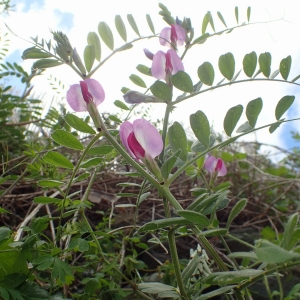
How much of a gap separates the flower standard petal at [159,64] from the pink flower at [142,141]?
127 mm

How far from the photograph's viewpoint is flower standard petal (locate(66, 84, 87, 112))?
528 mm

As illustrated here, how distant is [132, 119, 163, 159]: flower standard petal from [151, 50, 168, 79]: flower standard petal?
127mm

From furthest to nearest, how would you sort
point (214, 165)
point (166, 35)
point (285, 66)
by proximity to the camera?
point (214, 165) → point (166, 35) → point (285, 66)

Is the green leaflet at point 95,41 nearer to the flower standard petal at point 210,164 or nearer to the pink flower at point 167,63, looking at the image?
the pink flower at point 167,63

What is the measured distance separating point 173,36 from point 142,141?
0.84ft

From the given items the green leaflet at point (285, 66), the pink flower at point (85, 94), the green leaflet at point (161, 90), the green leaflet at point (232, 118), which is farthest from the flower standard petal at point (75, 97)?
the green leaflet at point (285, 66)

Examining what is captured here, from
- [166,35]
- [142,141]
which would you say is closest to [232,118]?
[142,141]

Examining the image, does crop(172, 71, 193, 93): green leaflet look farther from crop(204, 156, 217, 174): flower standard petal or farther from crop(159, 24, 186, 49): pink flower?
crop(204, 156, 217, 174): flower standard petal

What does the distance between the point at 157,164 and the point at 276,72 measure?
0.25 meters

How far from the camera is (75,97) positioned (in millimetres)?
530

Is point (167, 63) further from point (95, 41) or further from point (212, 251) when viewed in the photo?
point (212, 251)

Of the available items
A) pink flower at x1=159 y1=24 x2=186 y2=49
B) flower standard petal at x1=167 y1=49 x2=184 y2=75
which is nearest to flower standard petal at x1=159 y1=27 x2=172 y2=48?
pink flower at x1=159 y1=24 x2=186 y2=49

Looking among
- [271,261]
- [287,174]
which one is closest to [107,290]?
[271,261]

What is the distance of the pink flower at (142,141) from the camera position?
493 millimetres
